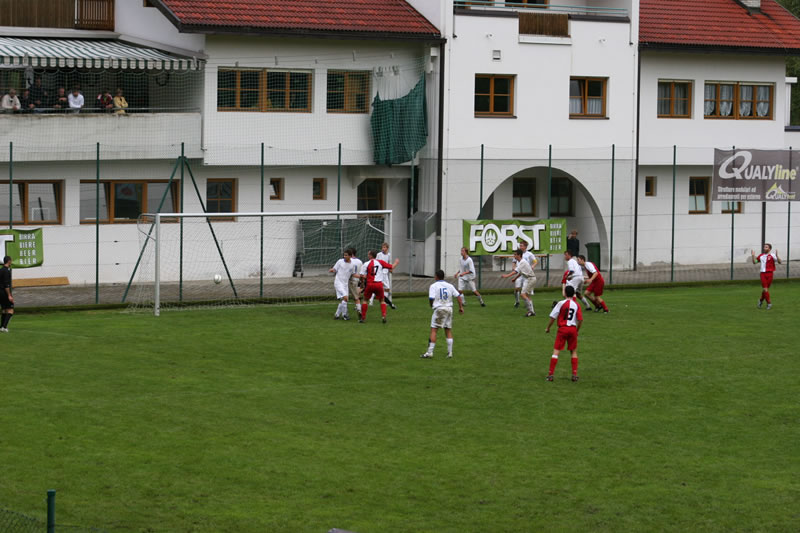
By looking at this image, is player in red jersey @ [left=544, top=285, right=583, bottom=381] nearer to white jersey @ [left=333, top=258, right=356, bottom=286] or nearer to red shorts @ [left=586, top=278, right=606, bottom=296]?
white jersey @ [left=333, top=258, right=356, bottom=286]

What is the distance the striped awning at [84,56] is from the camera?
32.8 metres

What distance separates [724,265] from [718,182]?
512cm

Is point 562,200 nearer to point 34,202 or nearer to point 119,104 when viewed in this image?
point 119,104

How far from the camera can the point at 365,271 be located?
96.8 feet

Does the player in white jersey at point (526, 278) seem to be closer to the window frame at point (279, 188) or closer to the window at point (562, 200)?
the window frame at point (279, 188)

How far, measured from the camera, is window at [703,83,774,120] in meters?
43.5

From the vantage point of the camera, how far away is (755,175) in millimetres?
39812

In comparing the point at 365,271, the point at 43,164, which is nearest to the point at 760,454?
the point at 365,271

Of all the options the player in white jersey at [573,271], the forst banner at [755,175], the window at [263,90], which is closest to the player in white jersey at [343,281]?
the player in white jersey at [573,271]

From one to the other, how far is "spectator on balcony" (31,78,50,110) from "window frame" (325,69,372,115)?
7929 mm

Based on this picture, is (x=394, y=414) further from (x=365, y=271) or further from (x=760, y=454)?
(x=365, y=271)

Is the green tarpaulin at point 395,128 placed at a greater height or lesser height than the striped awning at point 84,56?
lesser

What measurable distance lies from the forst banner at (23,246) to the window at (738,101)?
23389 mm

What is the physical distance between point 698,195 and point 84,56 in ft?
71.3
